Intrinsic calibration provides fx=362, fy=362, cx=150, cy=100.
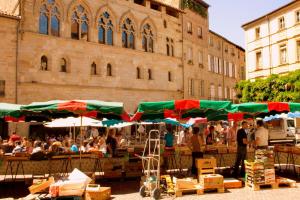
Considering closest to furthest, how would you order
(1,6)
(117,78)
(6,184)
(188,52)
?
(6,184) → (1,6) → (117,78) → (188,52)

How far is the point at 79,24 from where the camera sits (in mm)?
28031

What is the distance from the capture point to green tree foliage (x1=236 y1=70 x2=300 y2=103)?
2916 cm

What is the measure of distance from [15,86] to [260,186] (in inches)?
733

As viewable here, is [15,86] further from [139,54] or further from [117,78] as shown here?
[139,54]

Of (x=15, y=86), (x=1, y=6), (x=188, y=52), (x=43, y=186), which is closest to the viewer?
(x=43, y=186)

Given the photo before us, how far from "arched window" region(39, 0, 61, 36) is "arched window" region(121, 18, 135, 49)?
6125mm

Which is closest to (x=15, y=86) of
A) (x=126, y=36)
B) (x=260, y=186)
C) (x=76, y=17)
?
(x=76, y=17)

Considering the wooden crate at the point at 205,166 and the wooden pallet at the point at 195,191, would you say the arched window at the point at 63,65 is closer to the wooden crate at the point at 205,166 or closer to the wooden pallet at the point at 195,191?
the wooden crate at the point at 205,166

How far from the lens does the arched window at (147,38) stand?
32.8 m

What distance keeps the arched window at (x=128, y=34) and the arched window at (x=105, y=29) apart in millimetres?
1321

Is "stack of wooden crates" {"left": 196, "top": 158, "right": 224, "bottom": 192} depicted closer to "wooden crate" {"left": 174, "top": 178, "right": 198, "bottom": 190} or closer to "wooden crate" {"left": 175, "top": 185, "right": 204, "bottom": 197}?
"wooden crate" {"left": 175, "top": 185, "right": 204, "bottom": 197}

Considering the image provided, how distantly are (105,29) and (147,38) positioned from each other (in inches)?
188

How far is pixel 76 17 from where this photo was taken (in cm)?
2797

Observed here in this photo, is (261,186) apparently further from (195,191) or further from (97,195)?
(97,195)
